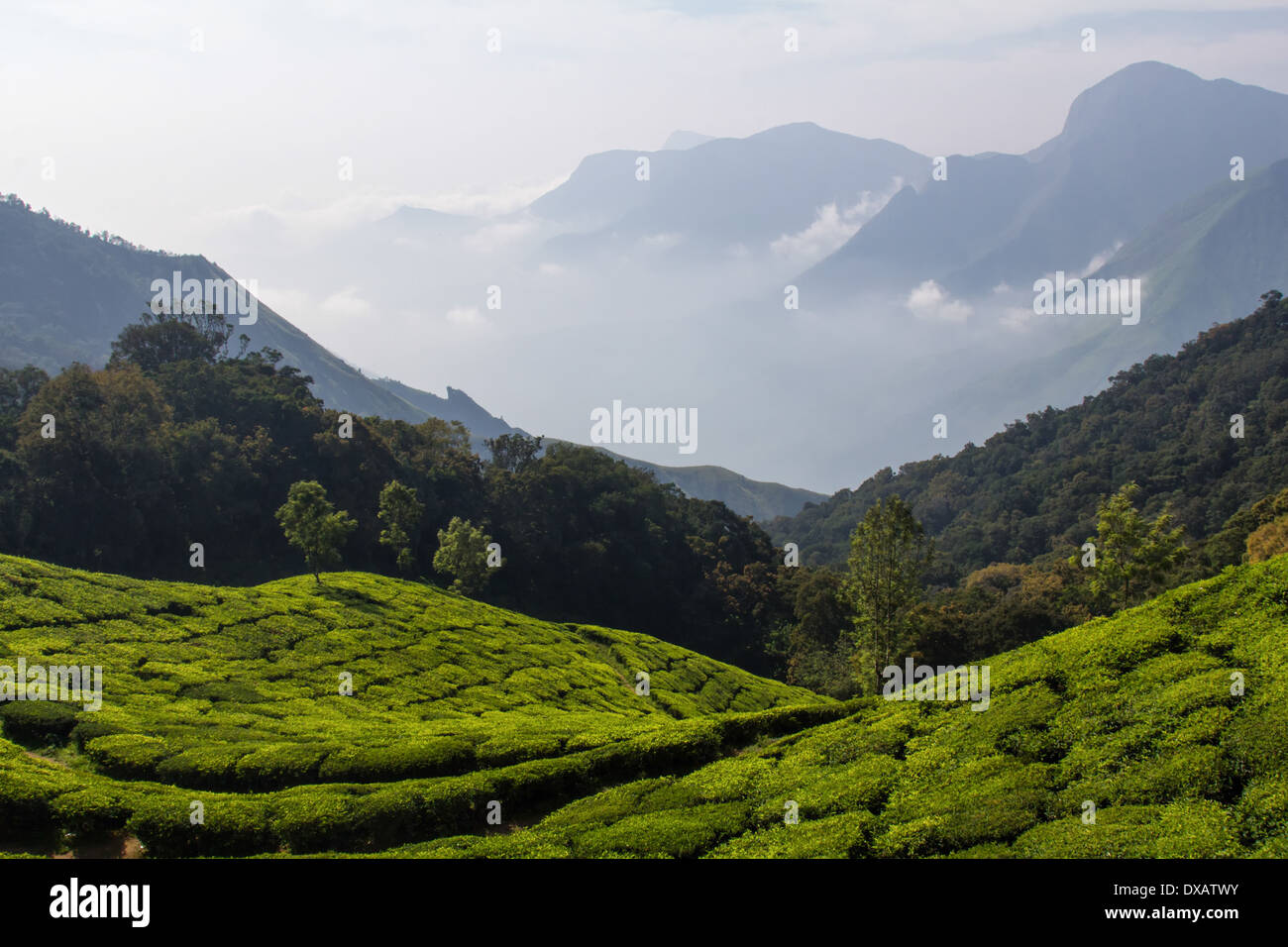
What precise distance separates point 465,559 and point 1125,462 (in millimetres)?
95366

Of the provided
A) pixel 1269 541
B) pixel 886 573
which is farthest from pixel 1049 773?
pixel 1269 541

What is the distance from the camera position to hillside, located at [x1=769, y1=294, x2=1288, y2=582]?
9088cm

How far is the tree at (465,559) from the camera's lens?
1923 inches

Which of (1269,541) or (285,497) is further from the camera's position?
(285,497)

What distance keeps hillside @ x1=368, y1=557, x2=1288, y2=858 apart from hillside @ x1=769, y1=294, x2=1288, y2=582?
246 feet

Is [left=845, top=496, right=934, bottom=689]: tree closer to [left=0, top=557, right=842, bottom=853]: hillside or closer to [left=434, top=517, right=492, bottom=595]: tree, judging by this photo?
[left=0, top=557, right=842, bottom=853]: hillside

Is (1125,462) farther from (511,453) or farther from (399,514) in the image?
(399,514)

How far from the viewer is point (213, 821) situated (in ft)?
46.7

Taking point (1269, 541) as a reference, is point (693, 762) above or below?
below

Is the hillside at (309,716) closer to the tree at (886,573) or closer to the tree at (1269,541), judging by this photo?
the tree at (886,573)

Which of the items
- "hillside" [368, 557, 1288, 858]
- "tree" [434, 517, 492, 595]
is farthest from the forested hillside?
"hillside" [368, 557, 1288, 858]

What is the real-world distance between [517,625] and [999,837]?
27888 mm

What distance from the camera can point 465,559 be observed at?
1922 inches
